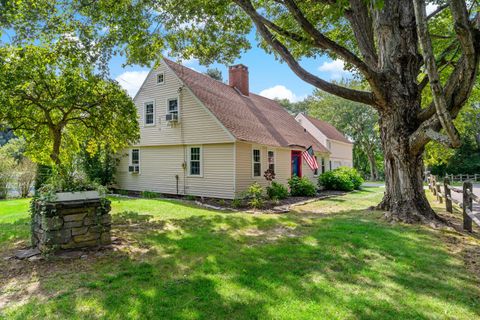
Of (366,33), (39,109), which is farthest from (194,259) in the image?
(366,33)

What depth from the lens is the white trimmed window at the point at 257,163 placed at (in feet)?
46.4

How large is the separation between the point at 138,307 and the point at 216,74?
1384 inches

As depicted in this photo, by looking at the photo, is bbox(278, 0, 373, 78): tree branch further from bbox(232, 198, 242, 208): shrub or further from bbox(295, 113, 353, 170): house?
bbox(295, 113, 353, 170): house

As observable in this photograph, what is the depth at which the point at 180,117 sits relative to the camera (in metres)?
14.3

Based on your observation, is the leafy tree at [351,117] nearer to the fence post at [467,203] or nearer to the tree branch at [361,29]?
the tree branch at [361,29]

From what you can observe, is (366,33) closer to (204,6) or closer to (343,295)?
(204,6)

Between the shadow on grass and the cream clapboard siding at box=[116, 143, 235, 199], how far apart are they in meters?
6.57

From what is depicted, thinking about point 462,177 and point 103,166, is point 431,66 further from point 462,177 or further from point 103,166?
point 462,177

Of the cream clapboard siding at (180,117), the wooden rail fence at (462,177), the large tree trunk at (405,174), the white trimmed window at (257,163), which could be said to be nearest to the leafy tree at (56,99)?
the cream clapboard siding at (180,117)

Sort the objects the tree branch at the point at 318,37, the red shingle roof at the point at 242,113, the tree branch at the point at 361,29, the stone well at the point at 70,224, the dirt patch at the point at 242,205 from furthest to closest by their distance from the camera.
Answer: the red shingle roof at the point at 242,113
the dirt patch at the point at 242,205
the tree branch at the point at 361,29
the tree branch at the point at 318,37
the stone well at the point at 70,224

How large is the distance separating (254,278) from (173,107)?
12.1m

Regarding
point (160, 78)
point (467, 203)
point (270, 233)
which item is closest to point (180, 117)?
point (160, 78)

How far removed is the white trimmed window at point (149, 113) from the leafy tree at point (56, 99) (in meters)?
6.29

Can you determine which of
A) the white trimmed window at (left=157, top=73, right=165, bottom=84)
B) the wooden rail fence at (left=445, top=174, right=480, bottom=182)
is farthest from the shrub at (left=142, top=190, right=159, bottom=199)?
the wooden rail fence at (left=445, top=174, right=480, bottom=182)
